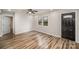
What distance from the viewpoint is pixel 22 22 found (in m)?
1.44

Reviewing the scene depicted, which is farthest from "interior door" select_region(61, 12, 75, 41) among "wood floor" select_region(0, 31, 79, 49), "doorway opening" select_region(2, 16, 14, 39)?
"doorway opening" select_region(2, 16, 14, 39)

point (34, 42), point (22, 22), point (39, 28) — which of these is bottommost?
point (34, 42)

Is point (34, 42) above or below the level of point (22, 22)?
below

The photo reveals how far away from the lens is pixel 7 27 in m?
1.30

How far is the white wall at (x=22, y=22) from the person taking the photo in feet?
4.37

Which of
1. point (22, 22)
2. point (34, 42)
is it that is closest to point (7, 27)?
point (22, 22)

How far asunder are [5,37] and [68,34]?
1.11 m

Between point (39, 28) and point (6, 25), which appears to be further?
point (39, 28)

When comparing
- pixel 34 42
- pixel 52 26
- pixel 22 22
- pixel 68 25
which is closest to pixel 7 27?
pixel 22 22

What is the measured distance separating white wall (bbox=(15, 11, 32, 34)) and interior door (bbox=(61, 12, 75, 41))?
621 mm

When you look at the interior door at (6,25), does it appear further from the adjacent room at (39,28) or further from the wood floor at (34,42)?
the wood floor at (34,42)

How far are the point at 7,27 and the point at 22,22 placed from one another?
284 millimetres

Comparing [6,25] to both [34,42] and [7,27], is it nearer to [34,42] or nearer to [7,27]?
[7,27]
